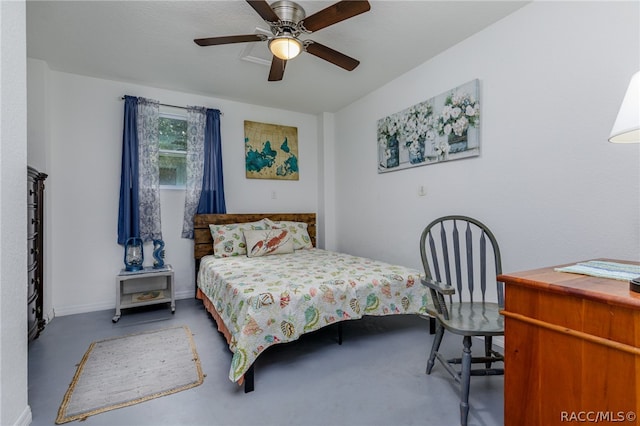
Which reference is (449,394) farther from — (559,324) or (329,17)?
(329,17)

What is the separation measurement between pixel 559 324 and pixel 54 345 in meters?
3.25

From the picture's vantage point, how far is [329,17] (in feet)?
5.73

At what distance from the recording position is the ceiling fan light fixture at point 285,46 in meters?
1.95

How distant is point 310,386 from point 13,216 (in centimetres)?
176

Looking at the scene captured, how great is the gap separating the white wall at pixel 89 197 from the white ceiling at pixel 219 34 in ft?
0.66

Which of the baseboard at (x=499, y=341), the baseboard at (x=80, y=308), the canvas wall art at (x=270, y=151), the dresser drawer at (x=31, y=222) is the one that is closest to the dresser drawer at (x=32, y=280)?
the dresser drawer at (x=31, y=222)

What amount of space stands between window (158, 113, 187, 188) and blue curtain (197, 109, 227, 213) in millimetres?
262

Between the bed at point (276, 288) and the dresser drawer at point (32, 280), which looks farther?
the dresser drawer at point (32, 280)

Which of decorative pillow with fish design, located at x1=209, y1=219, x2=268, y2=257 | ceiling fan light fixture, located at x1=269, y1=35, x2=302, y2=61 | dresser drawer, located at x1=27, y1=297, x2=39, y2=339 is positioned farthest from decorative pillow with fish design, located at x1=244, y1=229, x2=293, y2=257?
ceiling fan light fixture, located at x1=269, y1=35, x2=302, y2=61

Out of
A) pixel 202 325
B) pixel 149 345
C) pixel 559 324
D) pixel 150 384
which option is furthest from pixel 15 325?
pixel 559 324

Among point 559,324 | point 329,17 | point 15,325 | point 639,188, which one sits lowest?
point 15,325

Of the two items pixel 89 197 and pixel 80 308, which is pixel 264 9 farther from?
pixel 80 308

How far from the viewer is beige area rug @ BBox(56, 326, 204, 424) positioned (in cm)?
161

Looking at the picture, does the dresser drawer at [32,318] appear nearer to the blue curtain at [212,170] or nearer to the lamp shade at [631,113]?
the blue curtain at [212,170]
